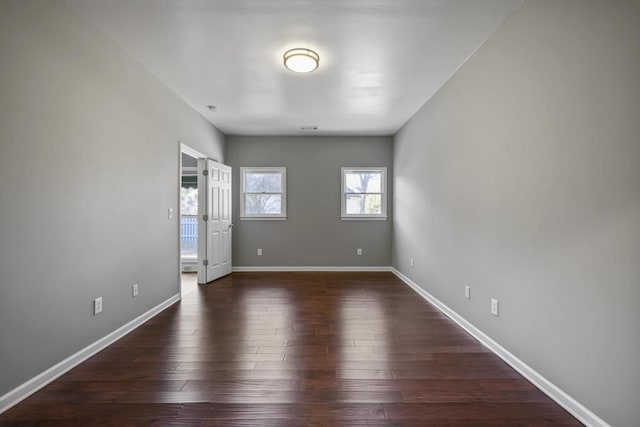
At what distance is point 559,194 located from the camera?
6.07 ft

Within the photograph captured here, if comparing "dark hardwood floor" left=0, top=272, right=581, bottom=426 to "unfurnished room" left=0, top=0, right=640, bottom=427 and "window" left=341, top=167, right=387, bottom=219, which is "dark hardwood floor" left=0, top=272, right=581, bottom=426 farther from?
"window" left=341, top=167, right=387, bottom=219

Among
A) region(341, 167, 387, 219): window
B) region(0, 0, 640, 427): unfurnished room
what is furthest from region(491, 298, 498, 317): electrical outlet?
region(341, 167, 387, 219): window

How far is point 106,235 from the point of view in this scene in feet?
8.74

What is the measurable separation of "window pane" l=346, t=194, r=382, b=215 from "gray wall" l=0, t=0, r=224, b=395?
3645 millimetres

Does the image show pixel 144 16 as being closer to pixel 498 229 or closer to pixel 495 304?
pixel 498 229

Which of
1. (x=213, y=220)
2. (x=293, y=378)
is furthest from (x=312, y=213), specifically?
(x=293, y=378)

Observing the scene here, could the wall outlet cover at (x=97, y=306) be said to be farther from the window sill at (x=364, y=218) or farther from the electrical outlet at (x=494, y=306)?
the window sill at (x=364, y=218)

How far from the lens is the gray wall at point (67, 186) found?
1849 millimetres

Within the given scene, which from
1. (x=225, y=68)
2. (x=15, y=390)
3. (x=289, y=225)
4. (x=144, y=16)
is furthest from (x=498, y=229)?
(x=289, y=225)

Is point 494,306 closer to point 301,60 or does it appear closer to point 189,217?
point 301,60

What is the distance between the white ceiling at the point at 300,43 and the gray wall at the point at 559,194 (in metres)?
0.40

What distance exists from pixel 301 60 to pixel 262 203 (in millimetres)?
3590

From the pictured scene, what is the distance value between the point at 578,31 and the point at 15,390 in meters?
3.92

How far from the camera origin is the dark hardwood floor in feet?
5.69
